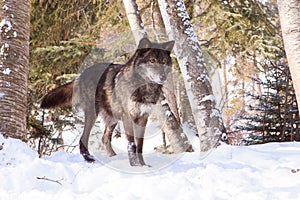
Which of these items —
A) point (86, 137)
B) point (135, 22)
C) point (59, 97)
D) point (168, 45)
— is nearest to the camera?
point (168, 45)

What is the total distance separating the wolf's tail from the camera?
468cm

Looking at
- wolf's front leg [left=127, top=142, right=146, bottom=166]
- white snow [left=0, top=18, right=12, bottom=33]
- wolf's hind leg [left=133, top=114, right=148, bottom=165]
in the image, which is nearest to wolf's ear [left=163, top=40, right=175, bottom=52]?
wolf's hind leg [left=133, top=114, right=148, bottom=165]

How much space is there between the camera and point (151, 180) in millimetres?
2561

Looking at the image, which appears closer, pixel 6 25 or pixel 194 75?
pixel 6 25

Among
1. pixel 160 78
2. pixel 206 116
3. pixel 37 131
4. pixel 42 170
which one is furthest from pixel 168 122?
pixel 37 131

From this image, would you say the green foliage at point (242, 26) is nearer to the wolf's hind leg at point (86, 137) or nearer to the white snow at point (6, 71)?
the wolf's hind leg at point (86, 137)

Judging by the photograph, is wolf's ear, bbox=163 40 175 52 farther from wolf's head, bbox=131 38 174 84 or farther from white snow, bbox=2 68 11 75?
white snow, bbox=2 68 11 75

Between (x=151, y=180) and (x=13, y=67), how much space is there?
7.27 ft

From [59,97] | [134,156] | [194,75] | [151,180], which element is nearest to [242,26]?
[194,75]

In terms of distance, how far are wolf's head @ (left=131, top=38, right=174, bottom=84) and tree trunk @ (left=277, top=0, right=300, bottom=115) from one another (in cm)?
166

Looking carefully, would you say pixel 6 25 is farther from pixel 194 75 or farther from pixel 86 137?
pixel 194 75

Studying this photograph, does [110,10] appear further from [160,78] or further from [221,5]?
[160,78]

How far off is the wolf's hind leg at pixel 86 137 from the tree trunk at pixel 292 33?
110 inches

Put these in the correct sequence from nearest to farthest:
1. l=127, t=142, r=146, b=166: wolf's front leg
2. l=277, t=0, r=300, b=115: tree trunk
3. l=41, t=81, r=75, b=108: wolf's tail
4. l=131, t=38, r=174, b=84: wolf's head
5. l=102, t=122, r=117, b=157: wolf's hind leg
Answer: l=277, t=0, r=300, b=115: tree trunk < l=127, t=142, r=146, b=166: wolf's front leg < l=131, t=38, r=174, b=84: wolf's head < l=41, t=81, r=75, b=108: wolf's tail < l=102, t=122, r=117, b=157: wolf's hind leg
